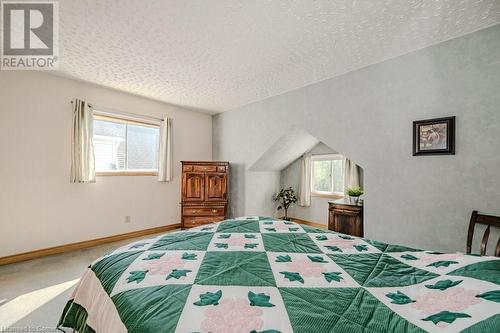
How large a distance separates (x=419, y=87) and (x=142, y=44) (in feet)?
9.77

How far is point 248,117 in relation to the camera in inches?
171

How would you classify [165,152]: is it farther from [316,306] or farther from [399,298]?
[399,298]

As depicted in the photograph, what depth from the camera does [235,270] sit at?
3.66 feet

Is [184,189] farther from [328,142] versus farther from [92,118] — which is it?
[328,142]

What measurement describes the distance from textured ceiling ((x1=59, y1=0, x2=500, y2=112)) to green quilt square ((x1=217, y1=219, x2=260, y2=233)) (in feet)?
5.93

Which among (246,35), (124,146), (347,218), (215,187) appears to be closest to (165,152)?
(124,146)

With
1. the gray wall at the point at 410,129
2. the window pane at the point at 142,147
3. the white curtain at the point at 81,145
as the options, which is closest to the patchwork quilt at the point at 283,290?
the gray wall at the point at 410,129

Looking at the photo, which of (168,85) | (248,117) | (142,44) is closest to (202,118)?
(248,117)

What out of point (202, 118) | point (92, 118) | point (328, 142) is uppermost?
point (202, 118)

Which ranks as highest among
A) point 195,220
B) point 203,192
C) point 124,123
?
point 124,123

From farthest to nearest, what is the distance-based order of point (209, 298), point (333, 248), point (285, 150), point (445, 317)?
point (285, 150) < point (333, 248) < point (209, 298) < point (445, 317)

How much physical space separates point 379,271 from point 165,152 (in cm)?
400

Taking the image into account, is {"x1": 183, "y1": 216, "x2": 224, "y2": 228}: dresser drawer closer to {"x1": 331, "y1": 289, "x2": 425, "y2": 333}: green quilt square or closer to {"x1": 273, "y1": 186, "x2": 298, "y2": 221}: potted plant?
{"x1": 273, "y1": 186, "x2": 298, "y2": 221}: potted plant

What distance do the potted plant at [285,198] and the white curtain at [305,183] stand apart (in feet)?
0.59
